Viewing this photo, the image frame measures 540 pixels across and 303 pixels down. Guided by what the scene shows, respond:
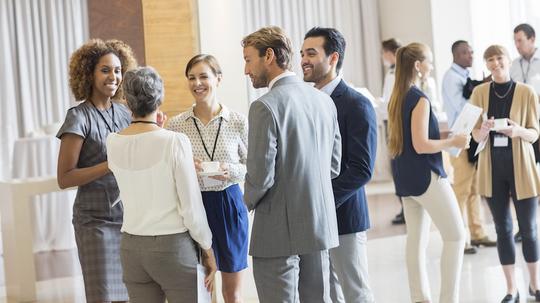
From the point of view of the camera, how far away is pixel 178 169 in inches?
120

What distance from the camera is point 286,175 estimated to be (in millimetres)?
2992

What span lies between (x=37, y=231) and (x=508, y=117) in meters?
4.68

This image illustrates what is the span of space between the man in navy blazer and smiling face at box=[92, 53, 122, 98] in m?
0.81

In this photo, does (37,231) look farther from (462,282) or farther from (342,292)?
(342,292)

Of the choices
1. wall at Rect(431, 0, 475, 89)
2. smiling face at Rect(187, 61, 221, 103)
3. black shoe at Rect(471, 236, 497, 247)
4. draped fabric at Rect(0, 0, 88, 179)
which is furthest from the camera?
wall at Rect(431, 0, 475, 89)

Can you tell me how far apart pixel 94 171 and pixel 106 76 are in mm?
423

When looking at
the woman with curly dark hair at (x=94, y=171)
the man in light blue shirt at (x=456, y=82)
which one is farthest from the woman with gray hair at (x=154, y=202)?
the man in light blue shirt at (x=456, y=82)

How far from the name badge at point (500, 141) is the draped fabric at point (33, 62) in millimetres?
5648

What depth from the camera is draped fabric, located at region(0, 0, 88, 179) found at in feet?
29.9

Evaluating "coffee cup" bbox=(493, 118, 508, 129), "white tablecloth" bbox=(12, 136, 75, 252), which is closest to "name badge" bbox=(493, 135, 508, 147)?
"coffee cup" bbox=(493, 118, 508, 129)

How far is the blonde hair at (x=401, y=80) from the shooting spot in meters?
4.39

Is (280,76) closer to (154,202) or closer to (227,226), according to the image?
(154,202)

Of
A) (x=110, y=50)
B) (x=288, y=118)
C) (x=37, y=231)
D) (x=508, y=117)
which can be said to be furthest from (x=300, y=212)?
(x=37, y=231)

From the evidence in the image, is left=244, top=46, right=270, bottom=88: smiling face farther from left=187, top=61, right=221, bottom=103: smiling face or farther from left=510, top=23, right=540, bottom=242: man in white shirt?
left=510, top=23, right=540, bottom=242: man in white shirt
